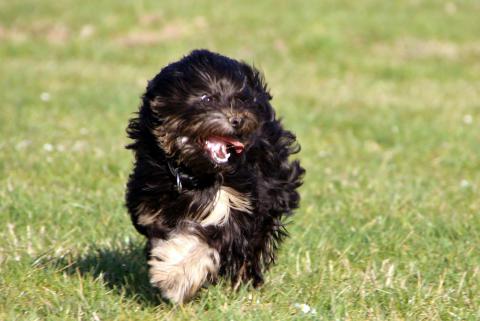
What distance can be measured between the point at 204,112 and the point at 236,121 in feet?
0.50

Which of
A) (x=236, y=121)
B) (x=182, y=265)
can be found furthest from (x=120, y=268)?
(x=236, y=121)

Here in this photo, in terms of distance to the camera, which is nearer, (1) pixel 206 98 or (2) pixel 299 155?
(1) pixel 206 98

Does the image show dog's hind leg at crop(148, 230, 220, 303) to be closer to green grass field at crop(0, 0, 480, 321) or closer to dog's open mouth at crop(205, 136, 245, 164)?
green grass field at crop(0, 0, 480, 321)

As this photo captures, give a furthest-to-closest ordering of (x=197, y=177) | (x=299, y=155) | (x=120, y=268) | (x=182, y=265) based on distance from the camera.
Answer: (x=299, y=155) → (x=120, y=268) → (x=197, y=177) → (x=182, y=265)

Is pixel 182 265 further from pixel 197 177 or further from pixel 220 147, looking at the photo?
pixel 220 147

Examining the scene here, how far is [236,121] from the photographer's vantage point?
148 inches

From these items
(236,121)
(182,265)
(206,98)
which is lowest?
(182,265)

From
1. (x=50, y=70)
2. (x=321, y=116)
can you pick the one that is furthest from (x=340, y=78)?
(x=50, y=70)

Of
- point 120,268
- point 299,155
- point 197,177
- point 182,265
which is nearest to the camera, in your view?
point 182,265

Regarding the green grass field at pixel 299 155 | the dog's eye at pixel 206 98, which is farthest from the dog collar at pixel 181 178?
the green grass field at pixel 299 155

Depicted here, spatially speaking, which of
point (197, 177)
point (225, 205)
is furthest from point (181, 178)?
point (225, 205)

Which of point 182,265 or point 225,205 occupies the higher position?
point 225,205

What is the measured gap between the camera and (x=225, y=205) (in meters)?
3.93

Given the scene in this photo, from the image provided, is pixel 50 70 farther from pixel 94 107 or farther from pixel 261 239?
pixel 261 239
